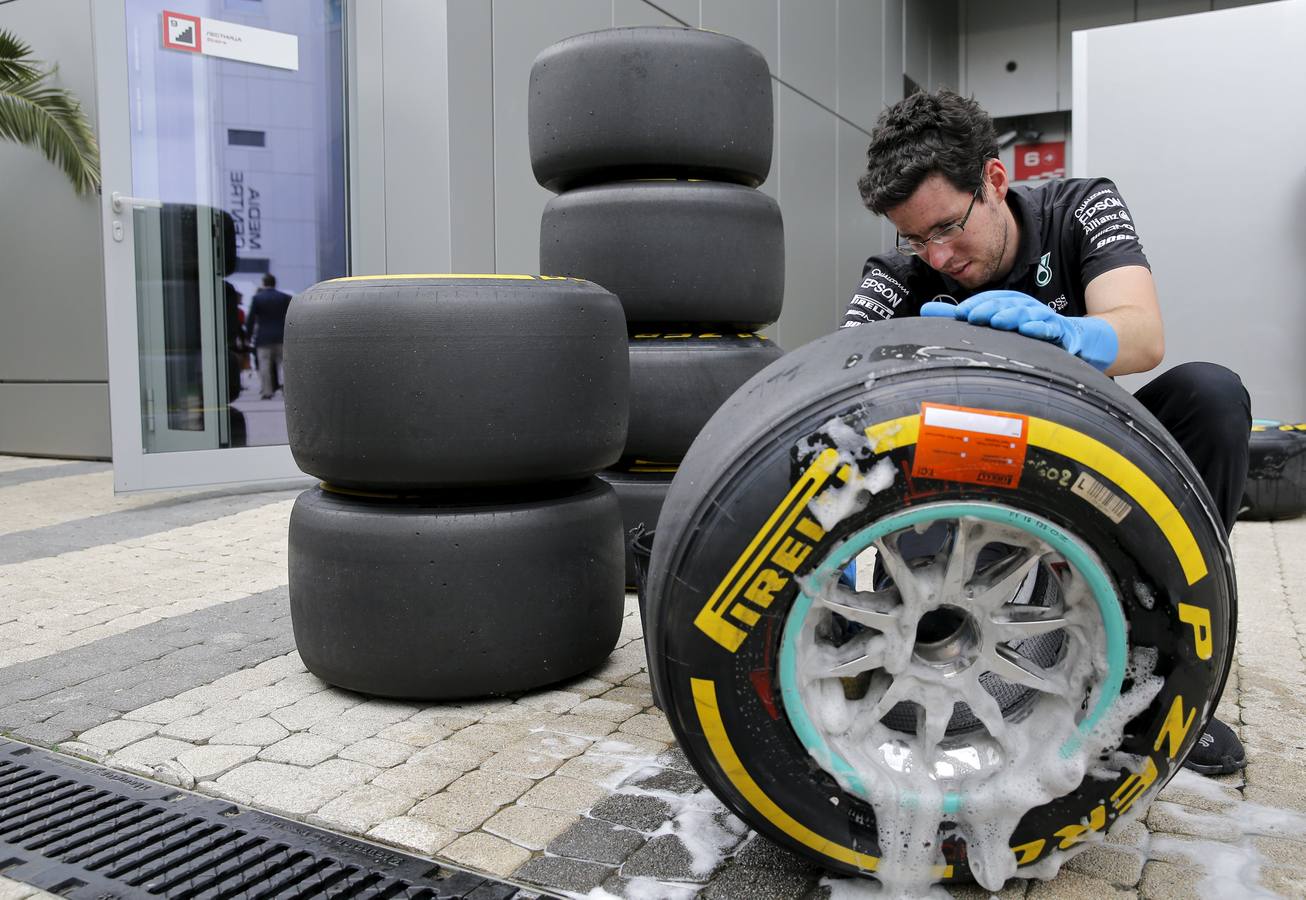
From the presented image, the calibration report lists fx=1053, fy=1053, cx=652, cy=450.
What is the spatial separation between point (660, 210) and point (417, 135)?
304 cm

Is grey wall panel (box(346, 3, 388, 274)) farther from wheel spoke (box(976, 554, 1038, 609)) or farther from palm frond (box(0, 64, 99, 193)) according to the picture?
wheel spoke (box(976, 554, 1038, 609))

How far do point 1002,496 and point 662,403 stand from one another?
7.13 feet

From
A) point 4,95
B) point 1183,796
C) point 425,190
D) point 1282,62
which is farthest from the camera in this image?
point 4,95

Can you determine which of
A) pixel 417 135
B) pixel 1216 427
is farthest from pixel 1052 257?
pixel 417 135

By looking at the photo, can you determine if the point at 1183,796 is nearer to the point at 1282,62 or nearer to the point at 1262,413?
the point at 1262,413

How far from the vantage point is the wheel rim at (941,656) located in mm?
1510

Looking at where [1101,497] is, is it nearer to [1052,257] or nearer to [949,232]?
[949,232]

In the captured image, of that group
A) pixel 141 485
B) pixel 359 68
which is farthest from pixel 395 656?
pixel 359 68

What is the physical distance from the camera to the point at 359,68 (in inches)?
248

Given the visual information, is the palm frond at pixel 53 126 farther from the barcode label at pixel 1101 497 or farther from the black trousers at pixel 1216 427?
the barcode label at pixel 1101 497

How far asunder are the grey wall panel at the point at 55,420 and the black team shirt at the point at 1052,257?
6802mm

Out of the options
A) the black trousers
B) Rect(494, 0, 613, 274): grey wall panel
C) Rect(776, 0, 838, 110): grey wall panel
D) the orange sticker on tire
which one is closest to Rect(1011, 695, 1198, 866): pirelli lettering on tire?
the orange sticker on tire

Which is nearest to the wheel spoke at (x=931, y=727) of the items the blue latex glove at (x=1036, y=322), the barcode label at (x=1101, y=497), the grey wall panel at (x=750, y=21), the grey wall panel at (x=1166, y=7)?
the barcode label at (x=1101, y=497)

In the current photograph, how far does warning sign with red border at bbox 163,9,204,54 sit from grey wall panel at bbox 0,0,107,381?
7.51 ft
